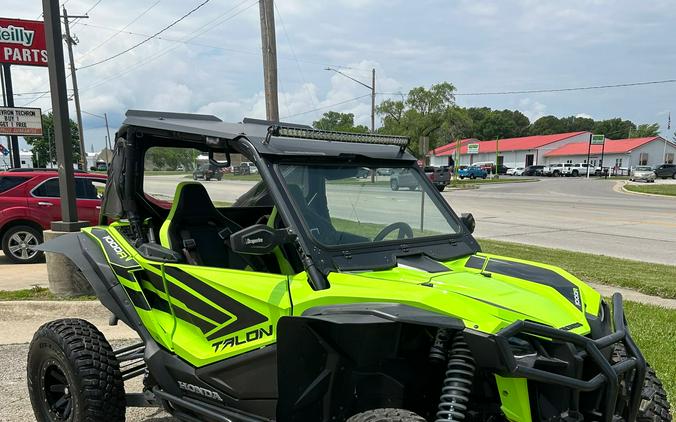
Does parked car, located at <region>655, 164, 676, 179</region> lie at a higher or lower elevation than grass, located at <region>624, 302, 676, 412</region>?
lower

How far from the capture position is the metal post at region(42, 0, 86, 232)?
6703 millimetres

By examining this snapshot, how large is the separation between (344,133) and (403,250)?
801 mm

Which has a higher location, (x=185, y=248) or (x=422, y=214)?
(x=422, y=214)

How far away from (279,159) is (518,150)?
88056mm

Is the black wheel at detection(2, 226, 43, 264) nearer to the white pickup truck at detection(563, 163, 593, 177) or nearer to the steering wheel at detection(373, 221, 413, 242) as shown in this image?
the steering wheel at detection(373, 221, 413, 242)

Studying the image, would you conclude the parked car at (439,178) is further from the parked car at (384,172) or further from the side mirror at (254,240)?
the side mirror at (254,240)

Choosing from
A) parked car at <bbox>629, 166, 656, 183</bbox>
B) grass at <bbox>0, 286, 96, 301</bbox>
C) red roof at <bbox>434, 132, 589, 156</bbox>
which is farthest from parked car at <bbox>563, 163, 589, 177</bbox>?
grass at <bbox>0, 286, 96, 301</bbox>

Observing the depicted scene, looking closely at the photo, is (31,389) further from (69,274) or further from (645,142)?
(645,142)

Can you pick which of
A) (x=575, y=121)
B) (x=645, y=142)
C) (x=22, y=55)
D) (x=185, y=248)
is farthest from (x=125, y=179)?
(x=575, y=121)

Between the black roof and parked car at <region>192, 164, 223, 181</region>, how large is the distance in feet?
1.20

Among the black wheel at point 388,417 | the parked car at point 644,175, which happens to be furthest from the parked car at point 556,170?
the black wheel at point 388,417

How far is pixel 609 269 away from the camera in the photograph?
328 inches

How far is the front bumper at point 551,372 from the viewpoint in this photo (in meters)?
1.93

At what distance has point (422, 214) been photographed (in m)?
3.26
